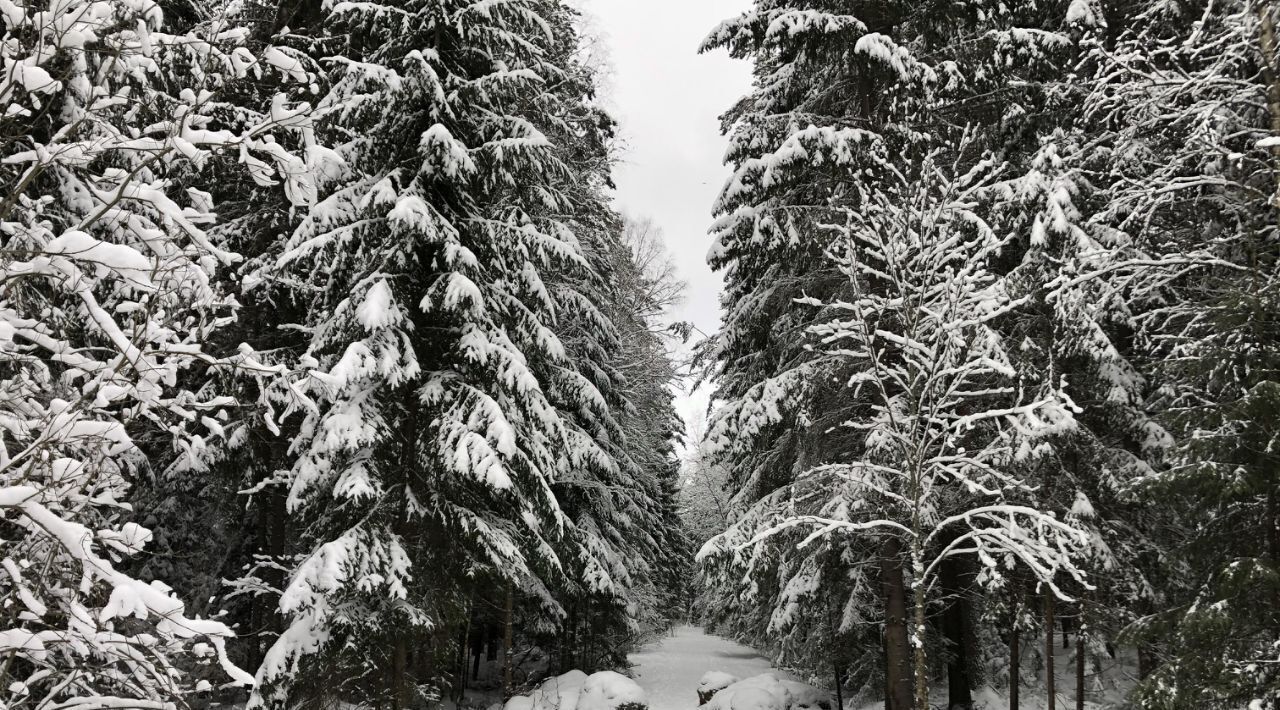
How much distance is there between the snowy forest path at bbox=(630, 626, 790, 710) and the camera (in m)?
17.7

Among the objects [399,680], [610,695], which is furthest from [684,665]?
[399,680]

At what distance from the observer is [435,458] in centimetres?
881

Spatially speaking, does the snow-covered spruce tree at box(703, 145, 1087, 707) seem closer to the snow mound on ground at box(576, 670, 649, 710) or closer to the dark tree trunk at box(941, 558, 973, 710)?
the dark tree trunk at box(941, 558, 973, 710)

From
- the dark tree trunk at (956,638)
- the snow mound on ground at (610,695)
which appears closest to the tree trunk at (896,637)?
the dark tree trunk at (956,638)

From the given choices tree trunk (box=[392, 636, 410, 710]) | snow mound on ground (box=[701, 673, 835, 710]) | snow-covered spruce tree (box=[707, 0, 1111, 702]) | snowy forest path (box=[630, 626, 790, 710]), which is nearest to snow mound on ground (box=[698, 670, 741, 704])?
snowy forest path (box=[630, 626, 790, 710])

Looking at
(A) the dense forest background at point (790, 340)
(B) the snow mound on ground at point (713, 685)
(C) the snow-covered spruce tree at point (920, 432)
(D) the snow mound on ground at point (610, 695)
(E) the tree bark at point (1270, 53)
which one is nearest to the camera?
(A) the dense forest background at point (790, 340)

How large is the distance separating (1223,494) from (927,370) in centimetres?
279

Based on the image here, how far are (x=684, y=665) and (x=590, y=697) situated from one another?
12127mm

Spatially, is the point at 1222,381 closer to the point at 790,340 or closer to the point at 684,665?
the point at 790,340

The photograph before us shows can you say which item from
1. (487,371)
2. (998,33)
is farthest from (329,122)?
(998,33)

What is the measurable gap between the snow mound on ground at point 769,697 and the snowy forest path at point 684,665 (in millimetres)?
2875

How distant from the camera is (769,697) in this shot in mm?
12391

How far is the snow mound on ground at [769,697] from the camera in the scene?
40.3ft

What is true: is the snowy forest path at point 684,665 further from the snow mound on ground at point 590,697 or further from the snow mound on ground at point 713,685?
the snow mound on ground at point 590,697
